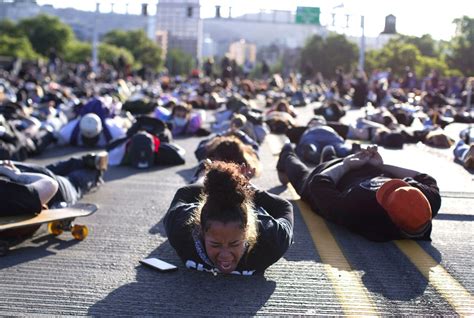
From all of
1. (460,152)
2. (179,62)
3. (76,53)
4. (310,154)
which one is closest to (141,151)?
(310,154)

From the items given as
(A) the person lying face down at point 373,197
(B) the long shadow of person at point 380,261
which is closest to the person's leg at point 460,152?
(A) the person lying face down at point 373,197

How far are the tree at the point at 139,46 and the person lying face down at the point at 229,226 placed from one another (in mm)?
117934

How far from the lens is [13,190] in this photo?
5.10m

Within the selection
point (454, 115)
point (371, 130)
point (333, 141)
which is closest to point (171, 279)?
point (333, 141)

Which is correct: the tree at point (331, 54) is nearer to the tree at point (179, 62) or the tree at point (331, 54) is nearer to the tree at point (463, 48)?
the tree at point (463, 48)

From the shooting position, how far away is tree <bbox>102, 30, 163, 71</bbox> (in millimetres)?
123075

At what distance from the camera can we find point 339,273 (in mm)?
4516

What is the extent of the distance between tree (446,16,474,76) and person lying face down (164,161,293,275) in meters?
47.1

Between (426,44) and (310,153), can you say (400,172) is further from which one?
(426,44)

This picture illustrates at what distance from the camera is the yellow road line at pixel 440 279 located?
12.8 feet

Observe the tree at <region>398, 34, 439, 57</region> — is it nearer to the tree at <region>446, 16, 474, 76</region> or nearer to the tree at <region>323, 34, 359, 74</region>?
the tree at <region>323, 34, 359, 74</region>

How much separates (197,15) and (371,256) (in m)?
47.9

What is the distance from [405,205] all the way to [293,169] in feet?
7.24

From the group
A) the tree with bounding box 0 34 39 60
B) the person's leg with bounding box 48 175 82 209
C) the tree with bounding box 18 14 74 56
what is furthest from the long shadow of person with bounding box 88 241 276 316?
the tree with bounding box 18 14 74 56
